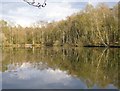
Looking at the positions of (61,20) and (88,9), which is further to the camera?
(61,20)

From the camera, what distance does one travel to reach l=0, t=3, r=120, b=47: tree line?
149 feet

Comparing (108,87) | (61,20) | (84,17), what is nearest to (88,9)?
(84,17)

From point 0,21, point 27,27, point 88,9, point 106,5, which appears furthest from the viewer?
point 27,27

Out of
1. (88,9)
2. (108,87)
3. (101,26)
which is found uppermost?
(88,9)

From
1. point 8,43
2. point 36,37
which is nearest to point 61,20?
point 36,37

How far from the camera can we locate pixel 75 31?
56.9 meters

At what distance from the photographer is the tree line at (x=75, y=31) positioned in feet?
149

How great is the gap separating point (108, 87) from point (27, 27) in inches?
2554

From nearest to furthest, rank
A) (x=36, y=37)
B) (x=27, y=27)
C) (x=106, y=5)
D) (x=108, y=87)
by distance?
(x=108, y=87)
(x=106, y=5)
(x=36, y=37)
(x=27, y=27)

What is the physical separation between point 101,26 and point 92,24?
7.27 feet

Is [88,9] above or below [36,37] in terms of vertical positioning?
above

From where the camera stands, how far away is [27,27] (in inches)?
2916

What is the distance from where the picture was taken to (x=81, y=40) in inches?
2035

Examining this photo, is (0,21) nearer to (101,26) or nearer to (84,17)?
(84,17)
